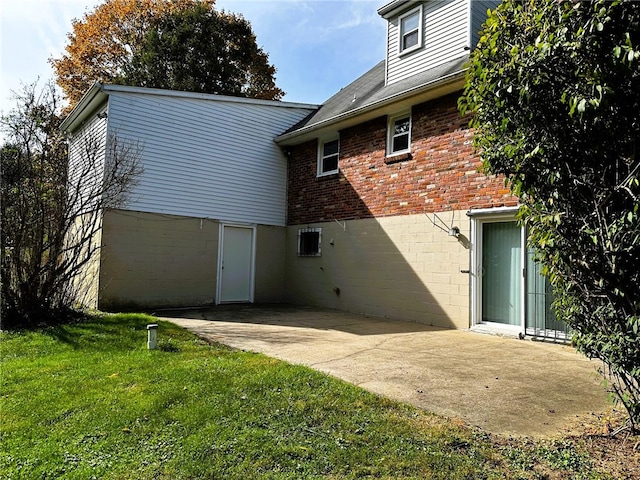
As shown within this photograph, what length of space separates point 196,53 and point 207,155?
41.9 feet

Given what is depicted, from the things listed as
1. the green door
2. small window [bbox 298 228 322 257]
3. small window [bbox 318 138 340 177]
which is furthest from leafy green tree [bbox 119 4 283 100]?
the green door

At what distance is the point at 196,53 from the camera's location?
854 inches

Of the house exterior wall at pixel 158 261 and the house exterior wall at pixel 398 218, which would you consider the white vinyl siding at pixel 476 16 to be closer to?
the house exterior wall at pixel 398 218

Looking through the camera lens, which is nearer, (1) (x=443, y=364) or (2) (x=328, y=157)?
(1) (x=443, y=364)

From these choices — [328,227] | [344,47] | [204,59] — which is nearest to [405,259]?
[328,227]

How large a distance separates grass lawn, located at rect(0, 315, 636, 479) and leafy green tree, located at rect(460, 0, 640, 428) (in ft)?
3.17

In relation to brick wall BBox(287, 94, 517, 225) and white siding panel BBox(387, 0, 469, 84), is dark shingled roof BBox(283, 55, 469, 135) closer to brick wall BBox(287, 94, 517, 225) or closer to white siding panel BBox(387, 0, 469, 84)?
white siding panel BBox(387, 0, 469, 84)

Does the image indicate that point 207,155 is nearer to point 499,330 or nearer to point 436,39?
point 436,39

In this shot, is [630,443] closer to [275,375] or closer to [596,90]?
[596,90]

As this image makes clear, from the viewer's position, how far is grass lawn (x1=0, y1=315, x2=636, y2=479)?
2.72 meters

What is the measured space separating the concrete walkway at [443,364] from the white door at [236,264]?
2660 mm

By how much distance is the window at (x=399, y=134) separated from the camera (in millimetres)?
9836

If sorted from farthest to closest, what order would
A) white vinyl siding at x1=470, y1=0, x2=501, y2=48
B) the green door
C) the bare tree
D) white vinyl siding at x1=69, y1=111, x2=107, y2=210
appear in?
white vinyl siding at x1=470, y1=0, x2=501, y2=48
white vinyl siding at x1=69, y1=111, x2=107, y2=210
the green door
the bare tree

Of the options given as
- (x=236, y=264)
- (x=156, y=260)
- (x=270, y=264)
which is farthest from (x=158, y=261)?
(x=270, y=264)
